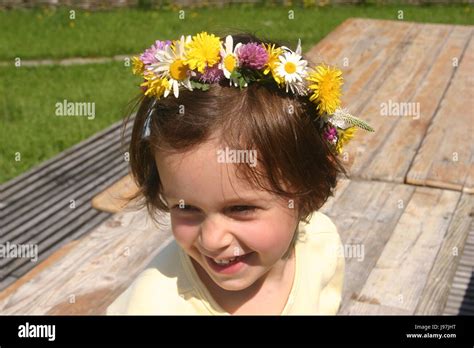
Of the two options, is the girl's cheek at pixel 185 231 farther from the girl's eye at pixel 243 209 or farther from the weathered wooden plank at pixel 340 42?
the weathered wooden plank at pixel 340 42

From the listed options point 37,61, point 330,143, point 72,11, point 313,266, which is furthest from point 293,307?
point 72,11

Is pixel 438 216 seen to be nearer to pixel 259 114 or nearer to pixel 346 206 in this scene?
pixel 346 206

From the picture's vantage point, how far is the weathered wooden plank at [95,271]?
10.1ft

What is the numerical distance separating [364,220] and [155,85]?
1796 millimetres

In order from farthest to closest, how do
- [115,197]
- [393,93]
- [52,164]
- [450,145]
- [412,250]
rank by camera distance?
1. [393,93]
2. [52,164]
3. [450,145]
4. [115,197]
5. [412,250]

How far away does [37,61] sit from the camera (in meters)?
8.54

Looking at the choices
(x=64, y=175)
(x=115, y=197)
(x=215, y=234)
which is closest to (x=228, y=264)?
(x=215, y=234)

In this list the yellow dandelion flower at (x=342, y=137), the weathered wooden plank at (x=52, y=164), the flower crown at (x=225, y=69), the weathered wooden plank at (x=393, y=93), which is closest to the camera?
the flower crown at (x=225, y=69)

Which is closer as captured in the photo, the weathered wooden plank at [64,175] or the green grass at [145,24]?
the weathered wooden plank at [64,175]

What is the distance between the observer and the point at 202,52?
7.00ft

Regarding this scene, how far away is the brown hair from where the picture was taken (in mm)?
2064

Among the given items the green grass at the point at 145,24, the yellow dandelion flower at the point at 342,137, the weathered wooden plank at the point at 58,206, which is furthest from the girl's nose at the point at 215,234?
the green grass at the point at 145,24

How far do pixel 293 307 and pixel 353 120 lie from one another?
2.08 ft

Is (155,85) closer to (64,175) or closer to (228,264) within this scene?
(228,264)
